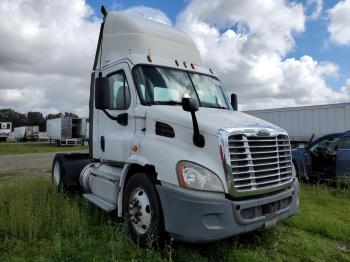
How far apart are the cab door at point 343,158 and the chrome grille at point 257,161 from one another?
553 cm

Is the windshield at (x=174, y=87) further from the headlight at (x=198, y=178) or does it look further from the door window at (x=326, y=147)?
the door window at (x=326, y=147)

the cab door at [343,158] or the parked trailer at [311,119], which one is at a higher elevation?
the parked trailer at [311,119]

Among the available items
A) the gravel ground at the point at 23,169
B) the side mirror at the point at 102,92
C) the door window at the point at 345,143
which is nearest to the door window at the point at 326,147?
the door window at the point at 345,143

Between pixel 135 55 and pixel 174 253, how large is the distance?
3.14 m

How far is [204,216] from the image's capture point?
4.09 meters

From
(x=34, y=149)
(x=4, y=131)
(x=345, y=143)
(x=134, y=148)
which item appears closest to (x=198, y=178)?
(x=134, y=148)

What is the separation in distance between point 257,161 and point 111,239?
225 cm

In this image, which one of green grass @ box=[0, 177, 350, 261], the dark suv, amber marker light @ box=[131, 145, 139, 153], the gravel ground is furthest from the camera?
the gravel ground

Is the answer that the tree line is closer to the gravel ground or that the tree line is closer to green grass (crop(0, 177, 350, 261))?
the gravel ground

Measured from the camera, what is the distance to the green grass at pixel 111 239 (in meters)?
4.60

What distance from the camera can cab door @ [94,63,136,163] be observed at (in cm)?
553

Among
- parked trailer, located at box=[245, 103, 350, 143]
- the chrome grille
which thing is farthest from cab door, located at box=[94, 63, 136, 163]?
parked trailer, located at box=[245, 103, 350, 143]

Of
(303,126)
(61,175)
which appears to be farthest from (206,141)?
(303,126)

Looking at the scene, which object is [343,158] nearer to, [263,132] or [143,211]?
[263,132]
